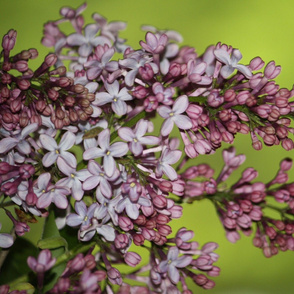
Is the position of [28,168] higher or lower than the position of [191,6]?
lower

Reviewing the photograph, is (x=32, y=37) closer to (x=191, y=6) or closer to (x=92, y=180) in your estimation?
(x=191, y=6)

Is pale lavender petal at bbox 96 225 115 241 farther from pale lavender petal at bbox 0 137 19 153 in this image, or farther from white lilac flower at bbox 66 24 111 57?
white lilac flower at bbox 66 24 111 57

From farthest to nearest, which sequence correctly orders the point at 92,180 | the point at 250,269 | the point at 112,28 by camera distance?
1. the point at 250,269
2. the point at 112,28
3. the point at 92,180

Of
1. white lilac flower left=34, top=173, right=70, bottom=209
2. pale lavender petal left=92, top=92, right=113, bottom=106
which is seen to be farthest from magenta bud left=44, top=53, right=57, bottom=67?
white lilac flower left=34, top=173, right=70, bottom=209

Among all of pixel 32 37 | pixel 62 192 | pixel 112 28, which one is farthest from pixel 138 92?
pixel 32 37

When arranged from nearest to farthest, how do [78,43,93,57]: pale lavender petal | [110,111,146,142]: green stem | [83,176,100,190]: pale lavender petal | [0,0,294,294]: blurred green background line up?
[83,176,100,190]: pale lavender petal → [110,111,146,142]: green stem → [78,43,93,57]: pale lavender petal → [0,0,294,294]: blurred green background

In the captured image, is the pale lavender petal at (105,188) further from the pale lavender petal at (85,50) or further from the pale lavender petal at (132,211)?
the pale lavender petal at (85,50)

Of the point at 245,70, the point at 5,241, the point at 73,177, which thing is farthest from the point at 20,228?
the point at 245,70

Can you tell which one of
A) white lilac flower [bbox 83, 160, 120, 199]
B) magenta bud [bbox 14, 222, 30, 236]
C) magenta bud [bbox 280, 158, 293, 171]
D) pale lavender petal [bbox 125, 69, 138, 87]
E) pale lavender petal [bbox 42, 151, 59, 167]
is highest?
pale lavender petal [bbox 125, 69, 138, 87]
